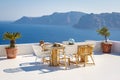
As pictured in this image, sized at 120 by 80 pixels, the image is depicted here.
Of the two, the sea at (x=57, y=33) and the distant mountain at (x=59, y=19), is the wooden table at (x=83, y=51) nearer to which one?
the sea at (x=57, y=33)

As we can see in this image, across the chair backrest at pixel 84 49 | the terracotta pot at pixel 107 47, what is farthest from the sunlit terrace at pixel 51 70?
the terracotta pot at pixel 107 47

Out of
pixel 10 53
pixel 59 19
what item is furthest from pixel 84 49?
pixel 59 19

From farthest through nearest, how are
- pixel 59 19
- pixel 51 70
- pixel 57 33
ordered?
pixel 59 19 → pixel 57 33 → pixel 51 70

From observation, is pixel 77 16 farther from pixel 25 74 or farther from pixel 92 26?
pixel 25 74

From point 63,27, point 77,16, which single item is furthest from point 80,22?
point 63,27

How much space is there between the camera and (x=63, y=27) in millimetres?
136750

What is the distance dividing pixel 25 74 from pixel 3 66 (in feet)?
4.63

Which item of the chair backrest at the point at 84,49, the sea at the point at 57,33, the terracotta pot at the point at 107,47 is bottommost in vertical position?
the sea at the point at 57,33

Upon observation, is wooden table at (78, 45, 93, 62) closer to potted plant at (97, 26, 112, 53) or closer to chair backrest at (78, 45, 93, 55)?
chair backrest at (78, 45, 93, 55)

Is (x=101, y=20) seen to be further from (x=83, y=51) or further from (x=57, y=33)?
(x=83, y=51)

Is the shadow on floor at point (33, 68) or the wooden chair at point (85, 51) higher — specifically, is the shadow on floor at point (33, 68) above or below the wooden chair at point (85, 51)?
below

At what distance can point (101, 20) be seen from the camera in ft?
324

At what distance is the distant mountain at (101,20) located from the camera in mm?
96000

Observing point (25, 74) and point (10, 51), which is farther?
point (10, 51)
